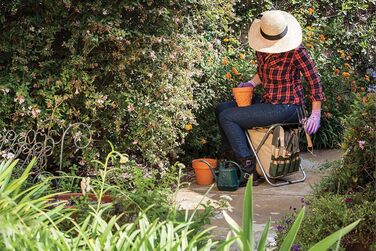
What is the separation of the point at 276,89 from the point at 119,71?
143 centimetres

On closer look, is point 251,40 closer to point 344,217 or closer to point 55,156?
point 55,156

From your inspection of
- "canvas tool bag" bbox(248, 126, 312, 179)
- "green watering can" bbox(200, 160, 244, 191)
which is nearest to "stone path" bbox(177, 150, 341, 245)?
"green watering can" bbox(200, 160, 244, 191)

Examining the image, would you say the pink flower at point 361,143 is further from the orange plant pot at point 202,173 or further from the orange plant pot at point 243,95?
the orange plant pot at point 202,173

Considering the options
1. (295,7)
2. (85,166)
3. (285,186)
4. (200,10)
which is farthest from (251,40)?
(295,7)

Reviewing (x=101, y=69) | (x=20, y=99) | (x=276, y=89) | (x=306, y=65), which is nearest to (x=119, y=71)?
(x=101, y=69)

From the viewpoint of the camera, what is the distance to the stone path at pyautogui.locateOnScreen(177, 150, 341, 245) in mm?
4203

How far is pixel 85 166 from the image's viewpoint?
5035 mm

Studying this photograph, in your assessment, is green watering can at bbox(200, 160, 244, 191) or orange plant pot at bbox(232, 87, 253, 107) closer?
green watering can at bbox(200, 160, 244, 191)

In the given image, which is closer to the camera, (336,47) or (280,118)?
(280,118)

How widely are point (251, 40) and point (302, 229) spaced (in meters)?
2.77

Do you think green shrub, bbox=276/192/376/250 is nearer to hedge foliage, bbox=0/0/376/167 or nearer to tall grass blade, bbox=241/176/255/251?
tall grass blade, bbox=241/176/255/251

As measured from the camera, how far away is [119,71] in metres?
4.87

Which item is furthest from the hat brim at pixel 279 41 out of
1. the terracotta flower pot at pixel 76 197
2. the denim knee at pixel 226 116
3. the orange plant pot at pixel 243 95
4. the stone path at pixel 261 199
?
the terracotta flower pot at pixel 76 197

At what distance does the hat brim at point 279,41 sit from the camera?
210 inches
